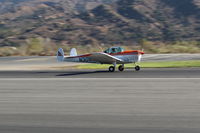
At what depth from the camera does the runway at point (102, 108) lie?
28.1 ft

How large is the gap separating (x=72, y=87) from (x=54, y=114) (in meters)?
5.92

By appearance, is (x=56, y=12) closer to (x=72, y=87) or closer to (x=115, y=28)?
(x=115, y=28)

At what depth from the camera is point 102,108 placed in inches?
424

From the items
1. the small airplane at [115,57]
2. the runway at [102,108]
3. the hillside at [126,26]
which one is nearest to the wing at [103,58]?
the small airplane at [115,57]

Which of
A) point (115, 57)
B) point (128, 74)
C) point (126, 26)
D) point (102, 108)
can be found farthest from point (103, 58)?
point (126, 26)

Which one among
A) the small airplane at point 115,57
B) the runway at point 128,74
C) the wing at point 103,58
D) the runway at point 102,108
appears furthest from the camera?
the small airplane at point 115,57

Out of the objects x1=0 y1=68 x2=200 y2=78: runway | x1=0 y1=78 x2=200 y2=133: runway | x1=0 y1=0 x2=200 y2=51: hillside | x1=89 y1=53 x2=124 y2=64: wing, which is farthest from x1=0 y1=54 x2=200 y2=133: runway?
x1=0 y1=0 x2=200 y2=51: hillside

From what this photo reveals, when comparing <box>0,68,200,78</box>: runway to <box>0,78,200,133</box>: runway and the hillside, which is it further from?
the hillside

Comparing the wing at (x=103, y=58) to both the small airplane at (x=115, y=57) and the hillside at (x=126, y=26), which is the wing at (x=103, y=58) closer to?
the small airplane at (x=115, y=57)

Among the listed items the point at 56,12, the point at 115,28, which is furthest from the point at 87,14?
the point at 56,12

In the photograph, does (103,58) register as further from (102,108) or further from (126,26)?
(126,26)

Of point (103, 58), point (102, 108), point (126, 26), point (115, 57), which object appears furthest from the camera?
point (126, 26)

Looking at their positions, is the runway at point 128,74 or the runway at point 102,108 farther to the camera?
the runway at point 128,74

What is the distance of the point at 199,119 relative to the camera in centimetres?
905
